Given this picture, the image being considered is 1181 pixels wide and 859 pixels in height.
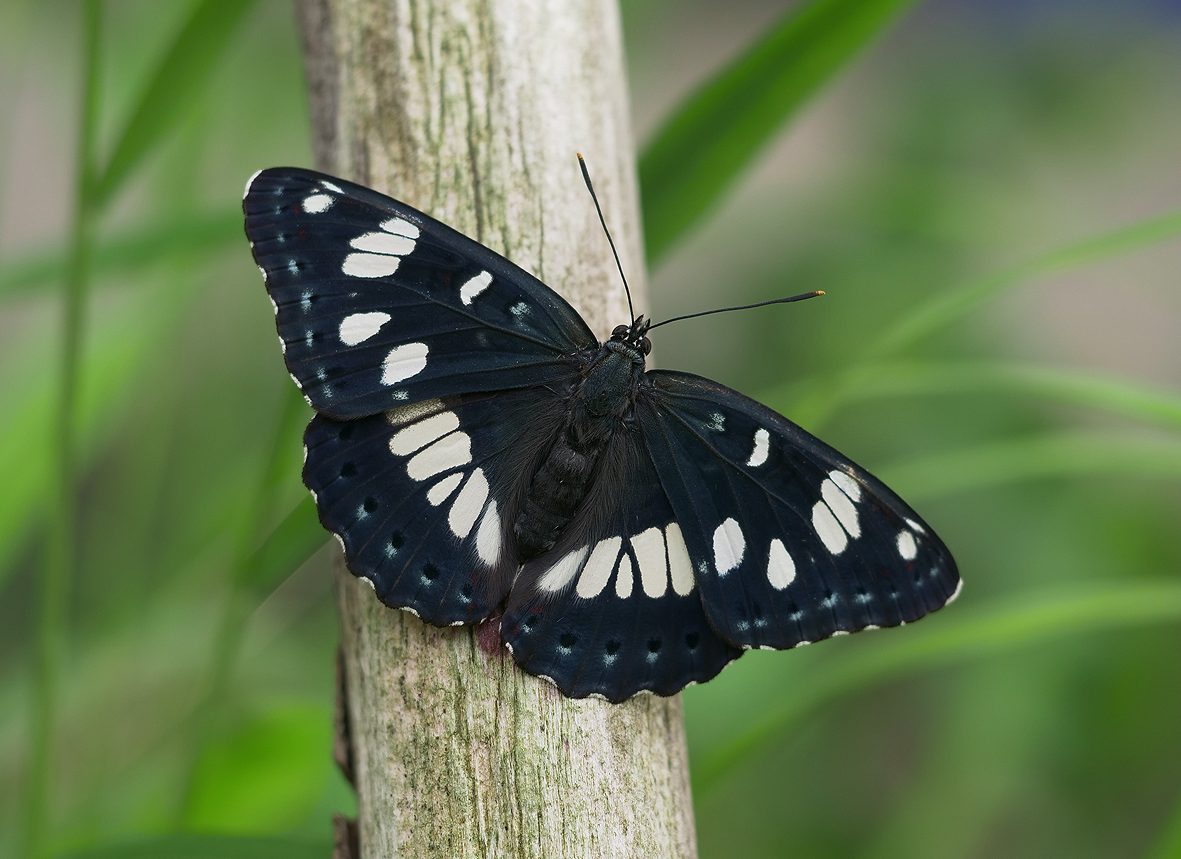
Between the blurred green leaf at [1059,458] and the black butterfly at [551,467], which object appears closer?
the black butterfly at [551,467]

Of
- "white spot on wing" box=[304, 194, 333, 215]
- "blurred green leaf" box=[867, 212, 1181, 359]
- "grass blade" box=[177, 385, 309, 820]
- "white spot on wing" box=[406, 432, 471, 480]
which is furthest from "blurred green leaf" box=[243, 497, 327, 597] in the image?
"blurred green leaf" box=[867, 212, 1181, 359]

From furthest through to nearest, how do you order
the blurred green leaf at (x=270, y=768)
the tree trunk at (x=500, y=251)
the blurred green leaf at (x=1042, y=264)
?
the blurred green leaf at (x=270, y=768)
the blurred green leaf at (x=1042, y=264)
the tree trunk at (x=500, y=251)

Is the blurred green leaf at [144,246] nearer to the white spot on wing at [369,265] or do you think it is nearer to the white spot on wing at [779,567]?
the white spot on wing at [369,265]

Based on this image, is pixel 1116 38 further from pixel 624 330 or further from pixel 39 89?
pixel 39 89

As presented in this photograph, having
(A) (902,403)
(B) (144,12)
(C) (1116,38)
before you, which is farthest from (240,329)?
(C) (1116,38)

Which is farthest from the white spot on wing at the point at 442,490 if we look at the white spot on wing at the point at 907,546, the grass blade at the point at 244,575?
the white spot on wing at the point at 907,546

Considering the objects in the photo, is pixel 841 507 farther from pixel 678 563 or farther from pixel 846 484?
pixel 678 563

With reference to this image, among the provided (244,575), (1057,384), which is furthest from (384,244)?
(1057,384)
